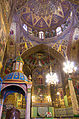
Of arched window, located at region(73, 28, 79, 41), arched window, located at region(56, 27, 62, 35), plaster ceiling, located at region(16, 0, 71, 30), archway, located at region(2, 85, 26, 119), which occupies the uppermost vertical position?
plaster ceiling, located at region(16, 0, 71, 30)

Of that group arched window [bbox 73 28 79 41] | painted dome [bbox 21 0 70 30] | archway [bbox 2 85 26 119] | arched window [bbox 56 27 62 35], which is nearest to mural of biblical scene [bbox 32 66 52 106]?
archway [bbox 2 85 26 119]

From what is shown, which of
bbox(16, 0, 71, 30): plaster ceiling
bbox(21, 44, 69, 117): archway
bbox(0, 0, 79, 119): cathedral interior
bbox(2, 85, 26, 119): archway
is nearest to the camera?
bbox(2, 85, 26, 119): archway

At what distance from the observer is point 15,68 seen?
6.78 meters

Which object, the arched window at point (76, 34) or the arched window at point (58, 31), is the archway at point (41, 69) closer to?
the arched window at point (58, 31)

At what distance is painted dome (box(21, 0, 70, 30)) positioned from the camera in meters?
14.5

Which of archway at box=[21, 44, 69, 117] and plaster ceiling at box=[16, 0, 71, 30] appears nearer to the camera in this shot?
archway at box=[21, 44, 69, 117]

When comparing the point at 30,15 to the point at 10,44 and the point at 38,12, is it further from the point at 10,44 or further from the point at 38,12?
the point at 10,44

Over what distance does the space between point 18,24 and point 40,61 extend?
254 inches

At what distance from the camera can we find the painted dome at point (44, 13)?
14.5 meters

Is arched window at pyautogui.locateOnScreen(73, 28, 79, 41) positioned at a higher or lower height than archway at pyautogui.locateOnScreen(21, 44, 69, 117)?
higher

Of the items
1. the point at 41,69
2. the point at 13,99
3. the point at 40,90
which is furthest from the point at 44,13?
the point at 13,99

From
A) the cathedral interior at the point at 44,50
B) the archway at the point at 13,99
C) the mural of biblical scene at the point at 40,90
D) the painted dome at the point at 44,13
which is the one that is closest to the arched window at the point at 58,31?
the cathedral interior at the point at 44,50

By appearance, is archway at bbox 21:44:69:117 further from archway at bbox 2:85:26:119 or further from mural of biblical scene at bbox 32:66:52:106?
archway at bbox 2:85:26:119

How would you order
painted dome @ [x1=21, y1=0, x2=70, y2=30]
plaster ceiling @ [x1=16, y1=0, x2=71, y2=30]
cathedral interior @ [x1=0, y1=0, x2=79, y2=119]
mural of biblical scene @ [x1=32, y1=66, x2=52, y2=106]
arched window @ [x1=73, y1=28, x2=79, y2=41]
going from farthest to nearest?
painted dome @ [x1=21, y1=0, x2=70, y2=30]
plaster ceiling @ [x1=16, y1=0, x2=71, y2=30]
mural of biblical scene @ [x1=32, y1=66, x2=52, y2=106]
arched window @ [x1=73, y1=28, x2=79, y2=41]
cathedral interior @ [x1=0, y1=0, x2=79, y2=119]
